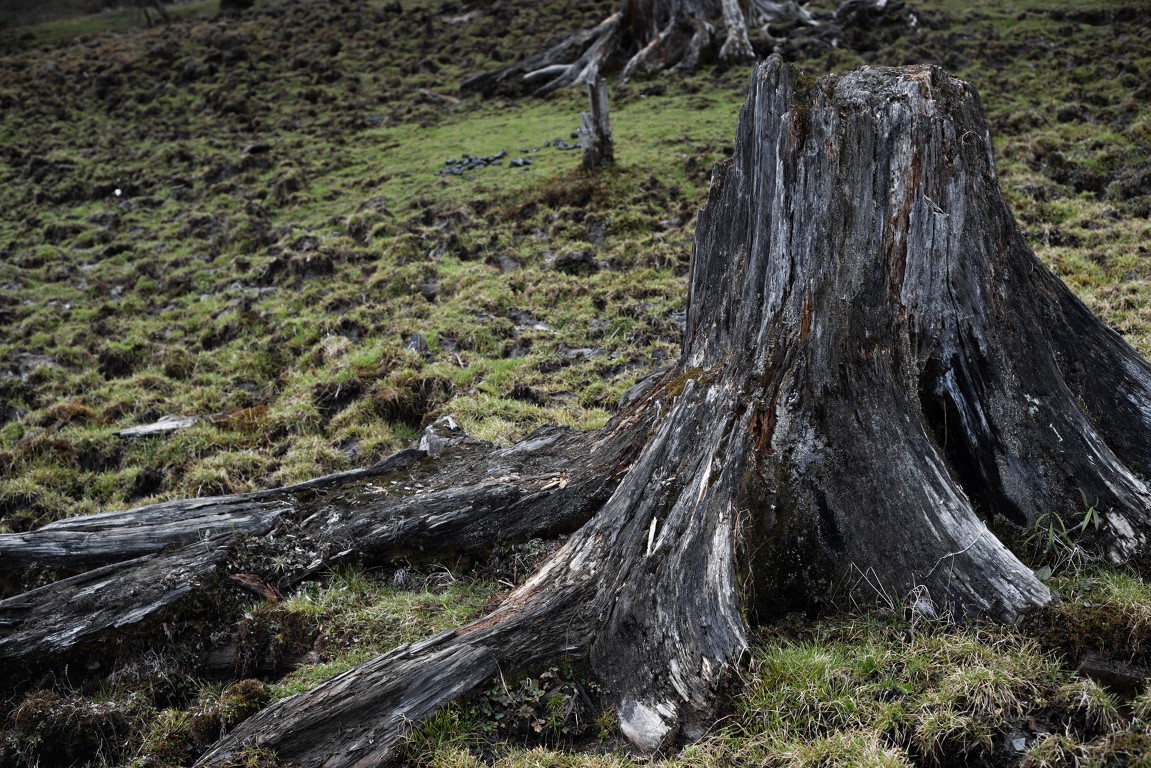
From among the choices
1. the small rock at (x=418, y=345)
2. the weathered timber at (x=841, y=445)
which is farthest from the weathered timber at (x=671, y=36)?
the weathered timber at (x=841, y=445)

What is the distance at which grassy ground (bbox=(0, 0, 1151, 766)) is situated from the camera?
14.1 feet

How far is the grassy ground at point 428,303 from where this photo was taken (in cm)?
430

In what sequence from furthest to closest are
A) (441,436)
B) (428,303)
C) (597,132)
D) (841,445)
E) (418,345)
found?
1. (597,132)
2. (428,303)
3. (418,345)
4. (441,436)
5. (841,445)

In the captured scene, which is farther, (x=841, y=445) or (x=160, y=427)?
(x=160, y=427)

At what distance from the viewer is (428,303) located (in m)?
15.0

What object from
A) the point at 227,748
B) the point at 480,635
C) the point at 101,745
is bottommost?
the point at 101,745

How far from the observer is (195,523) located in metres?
6.79

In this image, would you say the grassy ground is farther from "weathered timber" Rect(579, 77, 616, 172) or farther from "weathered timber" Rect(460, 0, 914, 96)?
"weathered timber" Rect(460, 0, 914, 96)

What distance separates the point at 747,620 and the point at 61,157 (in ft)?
110

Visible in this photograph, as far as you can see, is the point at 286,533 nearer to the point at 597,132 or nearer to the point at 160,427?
the point at 160,427

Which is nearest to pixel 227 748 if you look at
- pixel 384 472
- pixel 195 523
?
pixel 195 523

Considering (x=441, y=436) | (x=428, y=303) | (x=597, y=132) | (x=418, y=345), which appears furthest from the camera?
(x=597, y=132)

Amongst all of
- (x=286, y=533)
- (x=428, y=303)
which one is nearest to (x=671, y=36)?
(x=428, y=303)

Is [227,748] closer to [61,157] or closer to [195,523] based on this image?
[195,523]
